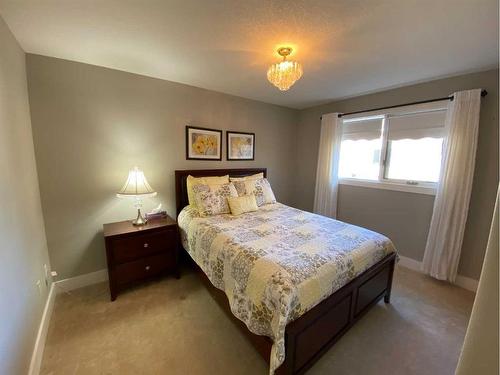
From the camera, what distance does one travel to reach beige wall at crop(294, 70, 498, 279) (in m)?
2.21

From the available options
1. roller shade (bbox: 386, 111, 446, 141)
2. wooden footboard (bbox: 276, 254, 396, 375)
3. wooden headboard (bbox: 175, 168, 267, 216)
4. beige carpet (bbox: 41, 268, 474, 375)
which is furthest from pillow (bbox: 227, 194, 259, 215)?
roller shade (bbox: 386, 111, 446, 141)

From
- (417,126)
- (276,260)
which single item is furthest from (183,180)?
(417,126)

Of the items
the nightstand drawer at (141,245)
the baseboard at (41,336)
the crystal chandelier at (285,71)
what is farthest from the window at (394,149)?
the baseboard at (41,336)

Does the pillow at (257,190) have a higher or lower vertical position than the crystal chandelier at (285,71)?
lower

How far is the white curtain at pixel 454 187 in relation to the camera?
2.24 meters

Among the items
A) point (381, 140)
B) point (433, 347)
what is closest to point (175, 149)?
point (381, 140)

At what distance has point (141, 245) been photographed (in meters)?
2.19

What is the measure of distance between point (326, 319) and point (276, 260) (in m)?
0.55

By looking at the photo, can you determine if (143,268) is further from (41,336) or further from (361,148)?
(361,148)

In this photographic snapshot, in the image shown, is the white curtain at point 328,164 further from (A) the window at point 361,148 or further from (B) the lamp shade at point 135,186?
(B) the lamp shade at point 135,186

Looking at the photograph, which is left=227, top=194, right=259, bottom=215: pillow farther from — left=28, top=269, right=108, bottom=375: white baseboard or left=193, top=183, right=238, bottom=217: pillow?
left=28, top=269, right=108, bottom=375: white baseboard

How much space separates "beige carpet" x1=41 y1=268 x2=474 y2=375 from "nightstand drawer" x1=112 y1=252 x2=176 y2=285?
18cm

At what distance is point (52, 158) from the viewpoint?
6.79ft

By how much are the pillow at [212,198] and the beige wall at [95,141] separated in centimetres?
53
